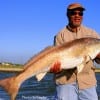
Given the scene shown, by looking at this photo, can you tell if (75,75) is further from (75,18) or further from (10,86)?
(10,86)

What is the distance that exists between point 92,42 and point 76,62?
1.86 feet

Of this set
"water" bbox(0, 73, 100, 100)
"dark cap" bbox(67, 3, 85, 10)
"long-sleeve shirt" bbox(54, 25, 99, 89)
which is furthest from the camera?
"water" bbox(0, 73, 100, 100)

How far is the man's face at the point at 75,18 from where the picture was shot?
868 centimetres

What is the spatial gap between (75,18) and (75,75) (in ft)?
3.98

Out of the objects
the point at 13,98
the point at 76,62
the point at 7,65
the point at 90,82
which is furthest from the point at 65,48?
the point at 7,65

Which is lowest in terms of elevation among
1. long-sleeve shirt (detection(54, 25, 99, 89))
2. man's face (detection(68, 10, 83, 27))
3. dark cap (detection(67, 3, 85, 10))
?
long-sleeve shirt (detection(54, 25, 99, 89))

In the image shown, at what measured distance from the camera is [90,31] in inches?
349

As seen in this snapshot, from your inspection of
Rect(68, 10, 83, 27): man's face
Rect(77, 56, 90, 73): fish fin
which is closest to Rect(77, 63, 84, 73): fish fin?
Rect(77, 56, 90, 73): fish fin

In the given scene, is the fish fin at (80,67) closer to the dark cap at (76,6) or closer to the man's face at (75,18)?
the man's face at (75,18)

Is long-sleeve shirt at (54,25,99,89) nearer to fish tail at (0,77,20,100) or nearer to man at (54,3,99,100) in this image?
man at (54,3,99,100)

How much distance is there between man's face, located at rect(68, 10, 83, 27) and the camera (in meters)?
8.68

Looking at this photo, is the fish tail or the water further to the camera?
the water

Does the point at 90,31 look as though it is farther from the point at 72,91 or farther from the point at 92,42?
the point at 72,91

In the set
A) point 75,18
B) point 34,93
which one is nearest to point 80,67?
point 75,18
